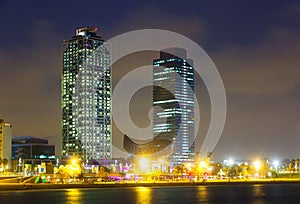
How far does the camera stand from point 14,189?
11788 centimetres

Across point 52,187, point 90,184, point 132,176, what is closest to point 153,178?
point 132,176

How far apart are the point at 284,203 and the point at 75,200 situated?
99.6 ft

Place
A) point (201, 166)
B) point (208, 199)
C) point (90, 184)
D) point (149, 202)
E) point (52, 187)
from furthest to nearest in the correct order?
point (201, 166) → point (90, 184) → point (52, 187) → point (208, 199) → point (149, 202)

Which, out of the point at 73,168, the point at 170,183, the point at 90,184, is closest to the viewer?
the point at 90,184

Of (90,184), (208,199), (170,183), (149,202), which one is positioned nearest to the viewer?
(149,202)

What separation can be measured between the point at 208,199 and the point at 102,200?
17.5 m

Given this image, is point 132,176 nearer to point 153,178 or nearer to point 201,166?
point 153,178

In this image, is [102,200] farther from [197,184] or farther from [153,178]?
[153,178]

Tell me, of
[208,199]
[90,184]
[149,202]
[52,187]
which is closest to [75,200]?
[149,202]

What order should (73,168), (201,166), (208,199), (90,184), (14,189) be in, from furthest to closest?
(201,166) → (73,168) → (90,184) → (14,189) → (208,199)

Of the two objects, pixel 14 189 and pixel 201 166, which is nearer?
pixel 14 189

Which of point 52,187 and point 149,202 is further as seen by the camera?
point 52,187

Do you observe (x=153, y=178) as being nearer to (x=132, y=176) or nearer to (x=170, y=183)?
(x=132, y=176)

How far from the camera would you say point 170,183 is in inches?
5960
